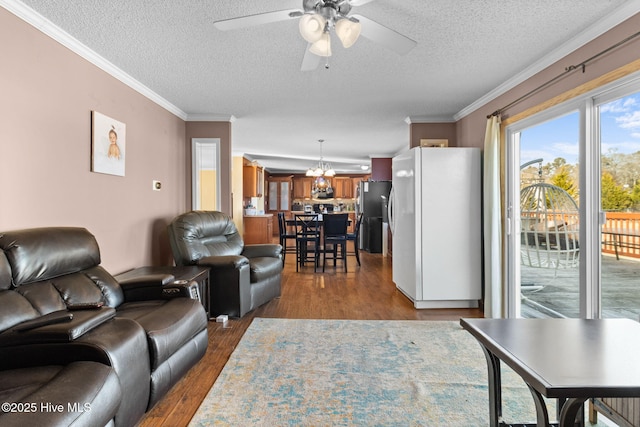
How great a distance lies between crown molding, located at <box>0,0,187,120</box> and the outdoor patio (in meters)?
4.07

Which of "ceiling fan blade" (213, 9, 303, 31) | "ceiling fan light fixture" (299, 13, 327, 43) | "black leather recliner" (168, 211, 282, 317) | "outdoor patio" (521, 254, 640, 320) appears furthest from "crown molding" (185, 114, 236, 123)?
"outdoor patio" (521, 254, 640, 320)

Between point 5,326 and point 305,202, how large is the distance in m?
11.4

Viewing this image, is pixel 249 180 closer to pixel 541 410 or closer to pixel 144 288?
pixel 144 288

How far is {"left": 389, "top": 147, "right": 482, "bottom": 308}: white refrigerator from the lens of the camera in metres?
4.07

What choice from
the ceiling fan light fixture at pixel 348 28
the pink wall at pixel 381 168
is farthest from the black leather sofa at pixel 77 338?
the pink wall at pixel 381 168

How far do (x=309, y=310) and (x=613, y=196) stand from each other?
2868 mm

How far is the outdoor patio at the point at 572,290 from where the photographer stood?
2.28 metres

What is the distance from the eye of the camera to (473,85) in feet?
12.0

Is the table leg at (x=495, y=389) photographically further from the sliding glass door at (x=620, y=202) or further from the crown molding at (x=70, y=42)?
the crown molding at (x=70, y=42)

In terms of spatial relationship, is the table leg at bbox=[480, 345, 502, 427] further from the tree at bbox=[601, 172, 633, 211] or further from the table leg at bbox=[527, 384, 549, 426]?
the tree at bbox=[601, 172, 633, 211]

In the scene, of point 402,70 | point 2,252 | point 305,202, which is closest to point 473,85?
point 402,70

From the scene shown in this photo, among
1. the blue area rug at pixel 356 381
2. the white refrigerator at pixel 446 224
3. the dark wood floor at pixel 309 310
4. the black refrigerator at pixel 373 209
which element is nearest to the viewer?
the blue area rug at pixel 356 381

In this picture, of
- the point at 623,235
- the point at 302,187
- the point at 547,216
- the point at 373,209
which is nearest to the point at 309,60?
the point at 623,235

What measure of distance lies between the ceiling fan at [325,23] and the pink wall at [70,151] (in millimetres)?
1426
